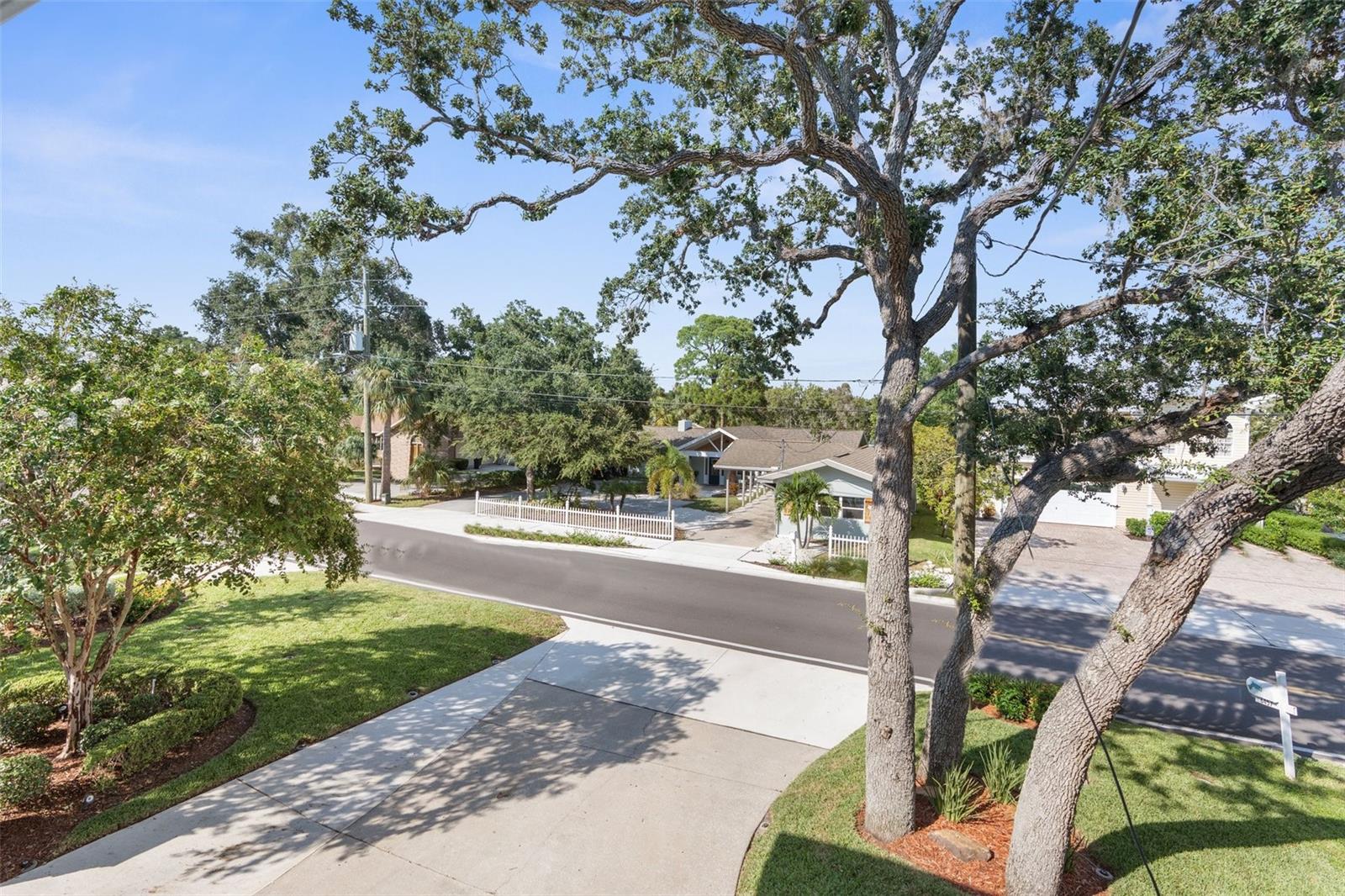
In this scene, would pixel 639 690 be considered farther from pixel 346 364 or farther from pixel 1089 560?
pixel 346 364

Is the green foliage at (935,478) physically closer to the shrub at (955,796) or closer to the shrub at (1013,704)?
the shrub at (1013,704)

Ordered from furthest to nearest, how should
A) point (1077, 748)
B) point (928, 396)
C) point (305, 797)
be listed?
point (305, 797)
point (928, 396)
point (1077, 748)

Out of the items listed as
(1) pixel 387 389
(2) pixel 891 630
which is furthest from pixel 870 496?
(1) pixel 387 389

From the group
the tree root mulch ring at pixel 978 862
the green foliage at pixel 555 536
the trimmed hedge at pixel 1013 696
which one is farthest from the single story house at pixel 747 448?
the tree root mulch ring at pixel 978 862

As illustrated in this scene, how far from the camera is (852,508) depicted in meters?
22.9

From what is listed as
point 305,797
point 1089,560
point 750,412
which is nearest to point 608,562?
point 305,797

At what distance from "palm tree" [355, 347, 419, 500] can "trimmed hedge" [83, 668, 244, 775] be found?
20.3 metres

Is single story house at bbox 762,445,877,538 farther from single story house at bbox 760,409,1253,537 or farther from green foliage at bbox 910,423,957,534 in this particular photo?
green foliage at bbox 910,423,957,534

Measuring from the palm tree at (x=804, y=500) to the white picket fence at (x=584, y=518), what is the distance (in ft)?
14.5

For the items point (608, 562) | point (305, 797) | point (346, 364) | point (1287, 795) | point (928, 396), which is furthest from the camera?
point (346, 364)

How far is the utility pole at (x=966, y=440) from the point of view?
26.3 ft

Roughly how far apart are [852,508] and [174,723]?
2039cm

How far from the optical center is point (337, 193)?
20.0 ft

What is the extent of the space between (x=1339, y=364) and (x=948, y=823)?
5.18 meters
